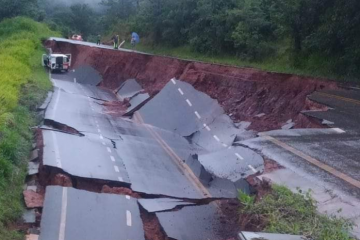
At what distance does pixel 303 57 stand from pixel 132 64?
49.6 ft

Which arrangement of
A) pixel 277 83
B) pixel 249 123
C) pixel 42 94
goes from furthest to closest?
pixel 42 94
pixel 277 83
pixel 249 123

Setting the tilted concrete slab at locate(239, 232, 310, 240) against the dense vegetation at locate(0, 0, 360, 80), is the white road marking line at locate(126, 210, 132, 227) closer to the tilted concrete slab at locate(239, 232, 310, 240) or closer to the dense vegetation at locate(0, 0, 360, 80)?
the tilted concrete slab at locate(239, 232, 310, 240)

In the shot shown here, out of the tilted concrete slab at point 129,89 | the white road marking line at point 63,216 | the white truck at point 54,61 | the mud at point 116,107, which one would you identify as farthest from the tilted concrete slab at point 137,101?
the white road marking line at point 63,216

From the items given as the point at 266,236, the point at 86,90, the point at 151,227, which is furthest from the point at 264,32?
the point at 266,236

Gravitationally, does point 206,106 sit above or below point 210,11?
below

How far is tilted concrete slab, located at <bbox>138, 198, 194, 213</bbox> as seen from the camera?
42.7 feet

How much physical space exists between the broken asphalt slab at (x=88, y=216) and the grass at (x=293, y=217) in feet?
8.81

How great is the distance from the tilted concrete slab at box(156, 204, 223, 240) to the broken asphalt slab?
0.62 m

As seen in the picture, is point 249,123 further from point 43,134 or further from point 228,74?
point 43,134

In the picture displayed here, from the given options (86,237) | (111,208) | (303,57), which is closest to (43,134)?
(111,208)

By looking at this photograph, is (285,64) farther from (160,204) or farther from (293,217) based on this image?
(293,217)

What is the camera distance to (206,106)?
24.8 m

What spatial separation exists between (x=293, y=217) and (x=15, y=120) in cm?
1146

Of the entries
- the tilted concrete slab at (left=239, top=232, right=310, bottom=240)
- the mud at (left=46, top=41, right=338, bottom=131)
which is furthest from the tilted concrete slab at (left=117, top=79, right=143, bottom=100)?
the tilted concrete slab at (left=239, top=232, right=310, bottom=240)
